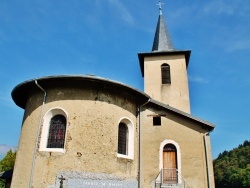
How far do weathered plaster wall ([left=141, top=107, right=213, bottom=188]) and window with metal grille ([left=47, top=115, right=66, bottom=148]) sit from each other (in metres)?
4.25

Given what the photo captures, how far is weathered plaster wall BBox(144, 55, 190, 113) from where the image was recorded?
1927 cm

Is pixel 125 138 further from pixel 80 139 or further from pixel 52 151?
pixel 52 151

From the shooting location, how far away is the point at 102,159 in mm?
10914

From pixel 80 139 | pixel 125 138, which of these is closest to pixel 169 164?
pixel 125 138

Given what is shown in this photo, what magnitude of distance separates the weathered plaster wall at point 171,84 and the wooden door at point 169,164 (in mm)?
6194

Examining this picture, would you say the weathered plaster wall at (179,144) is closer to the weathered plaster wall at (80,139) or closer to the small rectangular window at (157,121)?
the small rectangular window at (157,121)

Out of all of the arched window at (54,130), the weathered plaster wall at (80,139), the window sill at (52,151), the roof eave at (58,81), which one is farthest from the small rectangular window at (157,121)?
the window sill at (52,151)

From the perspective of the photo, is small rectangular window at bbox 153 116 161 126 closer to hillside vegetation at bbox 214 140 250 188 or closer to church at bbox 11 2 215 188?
church at bbox 11 2 215 188

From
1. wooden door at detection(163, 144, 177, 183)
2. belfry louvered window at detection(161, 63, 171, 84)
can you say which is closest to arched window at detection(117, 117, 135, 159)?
wooden door at detection(163, 144, 177, 183)

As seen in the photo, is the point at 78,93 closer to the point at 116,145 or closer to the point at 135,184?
the point at 116,145

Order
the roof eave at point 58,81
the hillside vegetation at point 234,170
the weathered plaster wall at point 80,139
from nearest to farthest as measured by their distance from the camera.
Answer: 1. the weathered plaster wall at point 80,139
2. the roof eave at point 58,81
3. the hillside vegetation at point 234,170

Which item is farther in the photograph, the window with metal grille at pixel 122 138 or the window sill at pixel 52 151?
the window with metal grille at pixel 122 138

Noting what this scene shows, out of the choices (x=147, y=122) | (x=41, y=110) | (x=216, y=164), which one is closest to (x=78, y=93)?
(x=41, y=110)

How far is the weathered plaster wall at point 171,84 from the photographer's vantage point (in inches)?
758
